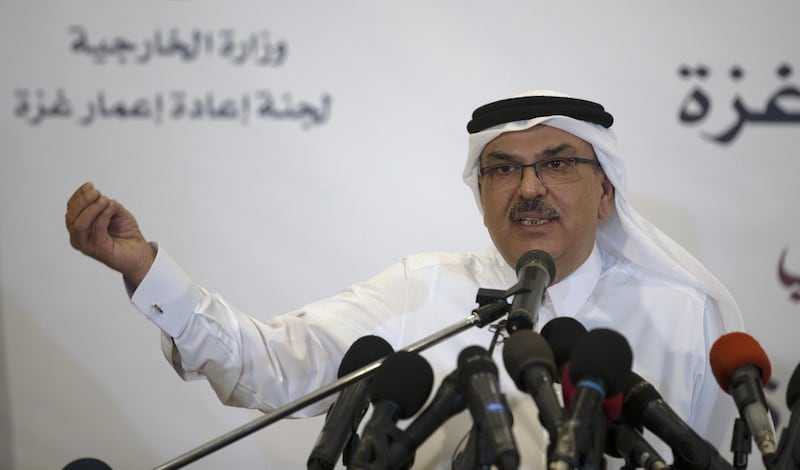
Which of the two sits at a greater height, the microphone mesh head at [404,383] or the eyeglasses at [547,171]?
the eyeglasses at [547,171]

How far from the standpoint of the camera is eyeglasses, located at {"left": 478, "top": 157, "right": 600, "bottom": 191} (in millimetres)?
2408

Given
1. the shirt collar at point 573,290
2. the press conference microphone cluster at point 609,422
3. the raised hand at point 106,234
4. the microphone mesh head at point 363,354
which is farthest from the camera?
the shirt collar at point 573,290

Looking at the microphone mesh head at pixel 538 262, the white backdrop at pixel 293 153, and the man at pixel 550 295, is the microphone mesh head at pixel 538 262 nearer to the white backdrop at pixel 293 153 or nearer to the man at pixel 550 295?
the man at pixel 550 295

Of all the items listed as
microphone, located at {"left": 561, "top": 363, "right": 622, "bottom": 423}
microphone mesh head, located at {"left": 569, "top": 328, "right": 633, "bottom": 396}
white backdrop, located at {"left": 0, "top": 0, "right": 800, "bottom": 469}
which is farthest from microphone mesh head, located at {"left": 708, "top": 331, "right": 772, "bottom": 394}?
white backdrop, located at {"left": 0, "top": 0, "right": 800, "bottom": 469}

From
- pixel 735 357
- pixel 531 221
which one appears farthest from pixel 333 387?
pixel 531 221

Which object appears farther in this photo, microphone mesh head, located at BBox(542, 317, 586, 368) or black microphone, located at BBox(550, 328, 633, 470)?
microphone mesh head, located at BBox(542, 317, 586, 368)

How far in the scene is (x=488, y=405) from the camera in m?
1.19

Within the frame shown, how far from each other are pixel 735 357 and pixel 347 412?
70cm

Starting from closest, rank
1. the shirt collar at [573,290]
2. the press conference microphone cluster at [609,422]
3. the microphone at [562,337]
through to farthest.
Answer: the press conference microphone cluster at [609,422]
the microphone at [562,337]
the shirt collar at [573,290]

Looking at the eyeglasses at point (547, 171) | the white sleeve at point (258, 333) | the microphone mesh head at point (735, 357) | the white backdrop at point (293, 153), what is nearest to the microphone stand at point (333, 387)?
the microphone mesh head at point (735, 357)

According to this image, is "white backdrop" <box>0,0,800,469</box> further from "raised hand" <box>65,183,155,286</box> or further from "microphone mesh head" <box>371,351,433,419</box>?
"microphone mesh head" <box>371,351,433,419</box>

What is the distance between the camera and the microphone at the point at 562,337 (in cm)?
146

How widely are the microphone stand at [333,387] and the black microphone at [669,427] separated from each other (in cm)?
27

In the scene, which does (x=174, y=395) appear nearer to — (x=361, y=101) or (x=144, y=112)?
(x=144, y=112)
